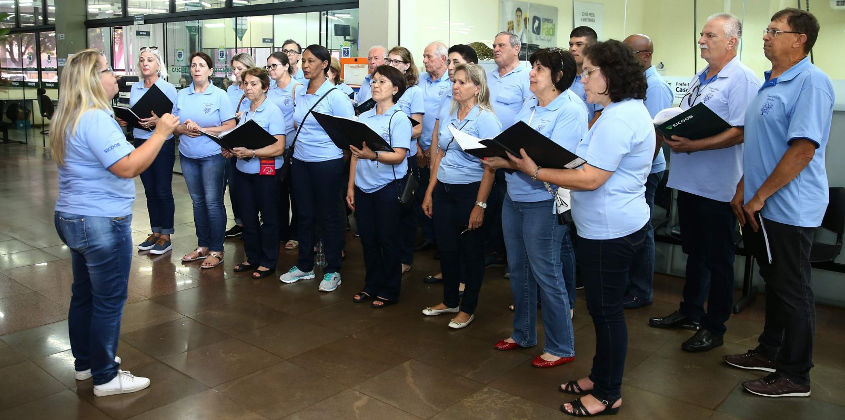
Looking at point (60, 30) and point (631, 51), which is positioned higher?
point (60, 30)

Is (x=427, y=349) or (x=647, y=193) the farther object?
(x=647, y=193)

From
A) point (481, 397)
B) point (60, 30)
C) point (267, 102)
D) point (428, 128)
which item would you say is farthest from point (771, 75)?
point (60, 30)

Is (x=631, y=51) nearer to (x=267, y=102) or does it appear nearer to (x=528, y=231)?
Result: (x=528, y=231)

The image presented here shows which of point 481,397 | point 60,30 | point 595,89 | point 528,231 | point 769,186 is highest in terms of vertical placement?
point 60,30

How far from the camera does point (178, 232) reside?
22.7ft

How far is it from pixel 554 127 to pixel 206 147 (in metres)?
3.22

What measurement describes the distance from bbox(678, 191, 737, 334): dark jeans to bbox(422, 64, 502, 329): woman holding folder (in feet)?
3.92

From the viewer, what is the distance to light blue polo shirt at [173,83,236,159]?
216 inches

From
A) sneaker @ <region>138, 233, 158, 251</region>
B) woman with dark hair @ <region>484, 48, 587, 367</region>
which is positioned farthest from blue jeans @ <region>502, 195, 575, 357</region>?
sneaker @ <region>138, 233, 158, 251</region>

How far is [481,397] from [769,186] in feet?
5.56

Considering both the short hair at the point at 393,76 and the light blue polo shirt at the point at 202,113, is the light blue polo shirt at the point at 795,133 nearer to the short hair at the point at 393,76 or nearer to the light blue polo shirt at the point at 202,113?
the short hair at the point at 393,76

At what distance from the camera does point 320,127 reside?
192 inches

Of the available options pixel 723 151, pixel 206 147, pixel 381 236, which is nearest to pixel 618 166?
pixel 723 151

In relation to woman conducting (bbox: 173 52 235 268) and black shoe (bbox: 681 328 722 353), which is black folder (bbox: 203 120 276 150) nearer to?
woman conducting (bbox: 173 52 235 268)
